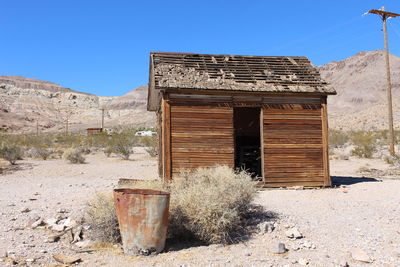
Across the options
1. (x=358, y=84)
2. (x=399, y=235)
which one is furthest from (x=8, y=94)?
(x=399, y=235)

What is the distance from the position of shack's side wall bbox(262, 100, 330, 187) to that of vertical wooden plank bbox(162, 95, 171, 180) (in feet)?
8.52

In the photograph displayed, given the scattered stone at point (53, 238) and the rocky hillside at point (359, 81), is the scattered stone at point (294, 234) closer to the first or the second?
the scattered stone at point (53, 238)

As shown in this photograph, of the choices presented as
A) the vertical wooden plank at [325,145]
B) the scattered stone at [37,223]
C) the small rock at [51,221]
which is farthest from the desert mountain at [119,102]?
the scattered stone at [37,223]

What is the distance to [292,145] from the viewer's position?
33.9 ft

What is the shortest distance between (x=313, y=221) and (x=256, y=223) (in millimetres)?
987

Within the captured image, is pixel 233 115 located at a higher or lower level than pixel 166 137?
higher

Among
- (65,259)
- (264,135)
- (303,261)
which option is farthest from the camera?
(264,135)

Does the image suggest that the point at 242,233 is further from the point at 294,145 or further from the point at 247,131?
the point at 247,131

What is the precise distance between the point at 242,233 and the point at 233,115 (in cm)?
Answer: 510

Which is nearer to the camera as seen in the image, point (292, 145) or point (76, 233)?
point (76, 233)

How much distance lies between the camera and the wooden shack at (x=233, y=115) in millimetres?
9758

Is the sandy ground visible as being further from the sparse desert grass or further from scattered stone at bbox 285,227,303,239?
the sparse desert grass

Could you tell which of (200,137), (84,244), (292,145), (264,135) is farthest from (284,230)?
(292,145)

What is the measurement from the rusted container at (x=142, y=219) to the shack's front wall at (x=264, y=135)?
15.1 feet
